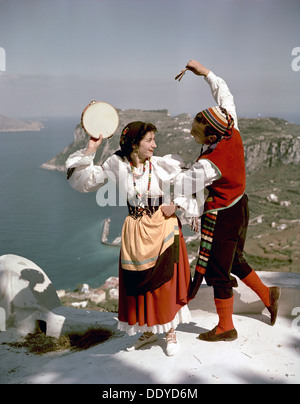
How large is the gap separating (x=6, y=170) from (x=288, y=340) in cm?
12960

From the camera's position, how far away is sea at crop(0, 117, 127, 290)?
58.0 metres

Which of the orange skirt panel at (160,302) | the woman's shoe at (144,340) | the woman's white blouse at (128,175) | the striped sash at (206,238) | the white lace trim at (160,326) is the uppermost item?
the woman's white blouse at (128,175)

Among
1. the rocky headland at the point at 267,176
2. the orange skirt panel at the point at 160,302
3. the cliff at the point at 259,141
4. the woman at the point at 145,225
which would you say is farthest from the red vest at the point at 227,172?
the cliff at the point at 259,141

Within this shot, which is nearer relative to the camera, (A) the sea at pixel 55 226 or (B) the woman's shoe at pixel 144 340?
(B) the woman's shoe at pixel 144 340

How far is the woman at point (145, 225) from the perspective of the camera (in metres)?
2.74

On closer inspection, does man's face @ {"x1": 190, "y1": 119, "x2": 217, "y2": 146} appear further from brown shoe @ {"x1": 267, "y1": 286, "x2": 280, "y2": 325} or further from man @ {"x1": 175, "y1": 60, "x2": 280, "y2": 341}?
brown shoe @ {"x1": 267, "y1": 286, "x2": 280, "y2": 325}

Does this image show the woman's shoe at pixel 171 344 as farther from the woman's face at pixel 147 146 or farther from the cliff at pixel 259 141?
the cliff at pixel 259 141

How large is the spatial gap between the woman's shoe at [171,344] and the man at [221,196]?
10.4 inches

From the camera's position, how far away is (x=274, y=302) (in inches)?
127

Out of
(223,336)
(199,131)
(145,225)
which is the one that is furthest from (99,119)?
(223,336)

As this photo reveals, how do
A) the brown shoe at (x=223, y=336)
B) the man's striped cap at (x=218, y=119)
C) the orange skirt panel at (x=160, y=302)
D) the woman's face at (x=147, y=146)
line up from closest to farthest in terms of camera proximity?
1. the man's striped cap at (x=218, y=119)
2. the woman's face at (x=147, y=146)
3. the orange skirt panel at (x=160, y=302)
4. the brown shoe at (x=223, y=336)

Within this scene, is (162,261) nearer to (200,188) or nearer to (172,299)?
(172,299)

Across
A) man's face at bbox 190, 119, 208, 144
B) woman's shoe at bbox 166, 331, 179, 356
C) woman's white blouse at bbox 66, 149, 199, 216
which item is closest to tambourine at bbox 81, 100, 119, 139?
woman's white blouse at bbox 66, 149, 199, 216

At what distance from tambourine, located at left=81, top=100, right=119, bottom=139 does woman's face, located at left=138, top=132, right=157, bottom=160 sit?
10.1 inches
